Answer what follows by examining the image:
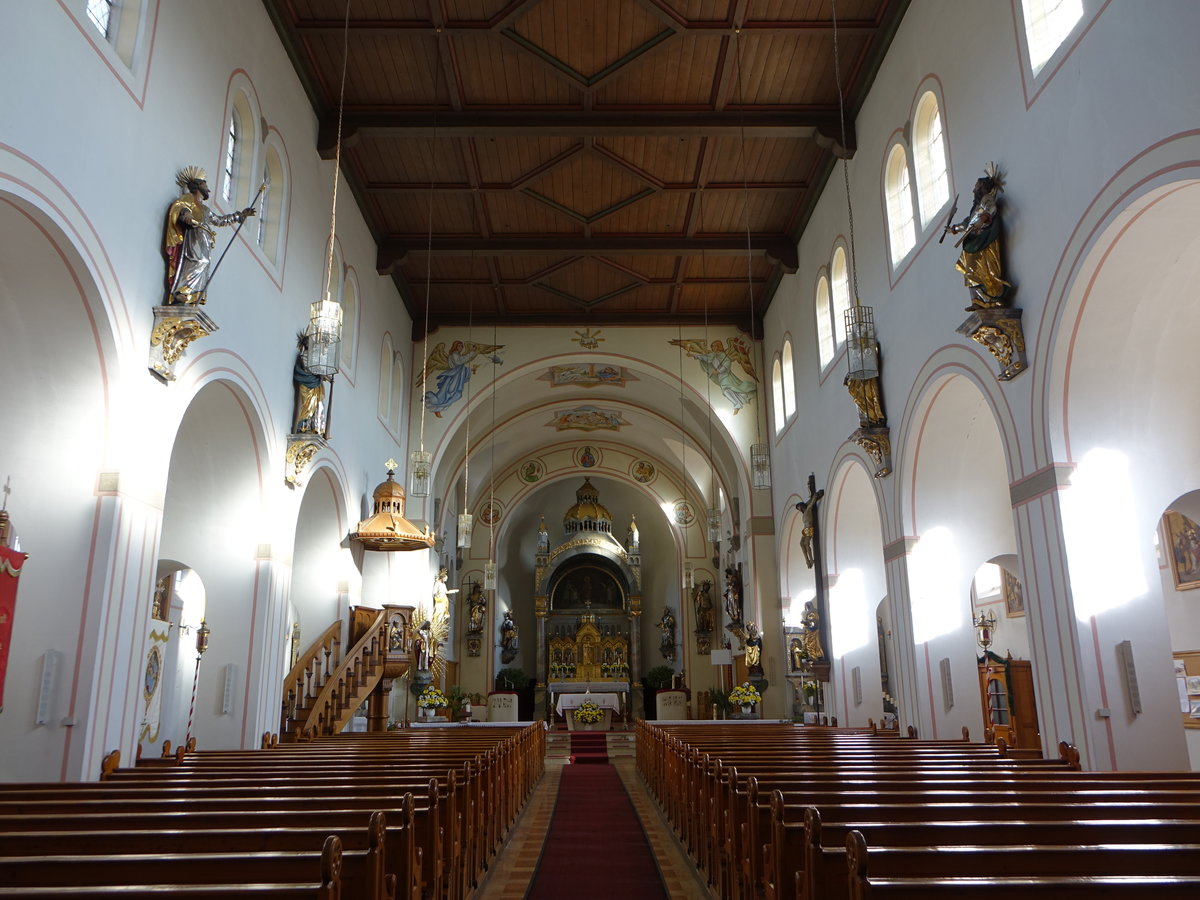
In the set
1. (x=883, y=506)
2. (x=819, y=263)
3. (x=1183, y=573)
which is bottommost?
(x=1183, y=573)

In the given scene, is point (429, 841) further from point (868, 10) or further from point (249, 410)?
point (868, 10)

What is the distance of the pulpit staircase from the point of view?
39.5 ft

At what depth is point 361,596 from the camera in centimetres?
1503

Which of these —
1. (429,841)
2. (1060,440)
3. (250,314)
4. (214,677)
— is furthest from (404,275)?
(429,841)

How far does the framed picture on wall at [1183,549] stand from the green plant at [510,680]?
18.6 m

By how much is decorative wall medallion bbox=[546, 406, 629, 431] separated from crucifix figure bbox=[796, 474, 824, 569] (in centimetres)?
811

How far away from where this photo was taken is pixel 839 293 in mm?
13539

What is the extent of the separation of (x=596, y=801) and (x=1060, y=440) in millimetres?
6591

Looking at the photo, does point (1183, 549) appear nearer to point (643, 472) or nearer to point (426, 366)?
point (426, 366)

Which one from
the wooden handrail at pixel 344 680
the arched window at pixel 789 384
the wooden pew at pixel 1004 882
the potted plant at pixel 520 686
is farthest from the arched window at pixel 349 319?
the potted plant at pixel 520 686

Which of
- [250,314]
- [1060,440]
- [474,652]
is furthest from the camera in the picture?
[474,652]

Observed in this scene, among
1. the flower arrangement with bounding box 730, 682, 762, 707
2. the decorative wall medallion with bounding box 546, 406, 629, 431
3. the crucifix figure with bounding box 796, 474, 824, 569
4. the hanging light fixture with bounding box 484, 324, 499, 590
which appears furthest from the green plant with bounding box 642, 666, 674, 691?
the crucifix figure with bounding box 796, 474, 824, 569

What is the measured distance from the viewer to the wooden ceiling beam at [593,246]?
52.2 feet

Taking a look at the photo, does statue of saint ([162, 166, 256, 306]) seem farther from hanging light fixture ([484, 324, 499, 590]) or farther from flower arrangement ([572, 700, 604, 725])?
flower arrangement ([572, 700, 604, 725])
